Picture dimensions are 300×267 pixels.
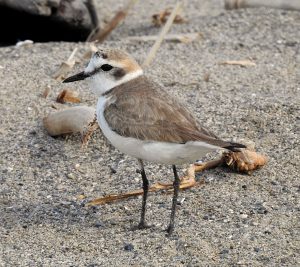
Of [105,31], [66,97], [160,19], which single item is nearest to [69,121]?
[66,97]

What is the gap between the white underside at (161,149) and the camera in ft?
15.5

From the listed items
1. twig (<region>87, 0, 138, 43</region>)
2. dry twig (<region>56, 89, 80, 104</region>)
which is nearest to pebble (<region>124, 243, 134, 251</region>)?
dry twig (<region>56, 89, 80, 104</region>)

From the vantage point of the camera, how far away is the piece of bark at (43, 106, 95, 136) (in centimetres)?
609

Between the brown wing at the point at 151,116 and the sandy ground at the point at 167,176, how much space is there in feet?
2.03

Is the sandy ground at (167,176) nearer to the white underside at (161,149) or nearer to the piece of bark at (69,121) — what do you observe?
the piece of bark at (69,121)

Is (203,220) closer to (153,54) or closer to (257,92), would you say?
(257,92)

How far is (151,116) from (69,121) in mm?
1325

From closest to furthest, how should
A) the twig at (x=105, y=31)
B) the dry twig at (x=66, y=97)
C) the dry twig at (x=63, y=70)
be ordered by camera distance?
the dry twig at (x=66, y=97)
the dry twig at (x=63, y=70)
the twig at (x=105, y=31)

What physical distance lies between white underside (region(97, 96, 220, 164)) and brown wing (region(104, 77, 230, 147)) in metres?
0.03

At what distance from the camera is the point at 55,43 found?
8.07 m

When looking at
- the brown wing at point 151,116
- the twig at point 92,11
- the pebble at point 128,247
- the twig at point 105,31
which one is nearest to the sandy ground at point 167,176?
the pebble at point 128,247

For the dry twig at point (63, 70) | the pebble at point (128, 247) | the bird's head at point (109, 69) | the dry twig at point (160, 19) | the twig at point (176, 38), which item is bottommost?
the dry twig at point (160, 19)

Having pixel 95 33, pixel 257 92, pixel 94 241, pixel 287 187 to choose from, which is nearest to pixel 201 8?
pixel 95 33

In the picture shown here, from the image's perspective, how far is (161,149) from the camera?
4.77 m
